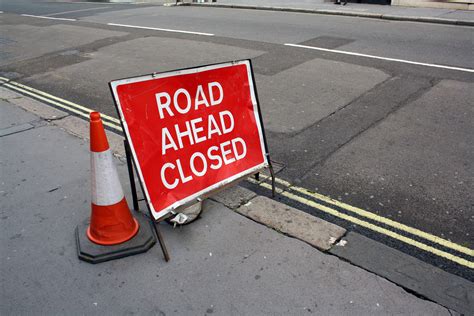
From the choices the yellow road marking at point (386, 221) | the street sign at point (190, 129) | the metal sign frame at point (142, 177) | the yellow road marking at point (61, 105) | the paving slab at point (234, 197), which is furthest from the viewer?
the yellow road marking at point (61, 105)

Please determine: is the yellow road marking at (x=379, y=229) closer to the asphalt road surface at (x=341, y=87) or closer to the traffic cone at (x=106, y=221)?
the asphalt road surface at (x=341, y=87)

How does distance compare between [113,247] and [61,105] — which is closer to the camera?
[113,247]

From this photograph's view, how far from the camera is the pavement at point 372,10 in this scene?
12552 mm

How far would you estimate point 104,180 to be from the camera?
3.10 metres

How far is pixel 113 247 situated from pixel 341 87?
500cm

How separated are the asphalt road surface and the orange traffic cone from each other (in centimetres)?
165

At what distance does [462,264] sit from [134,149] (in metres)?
2.66

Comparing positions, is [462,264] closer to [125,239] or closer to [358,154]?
[358,154]

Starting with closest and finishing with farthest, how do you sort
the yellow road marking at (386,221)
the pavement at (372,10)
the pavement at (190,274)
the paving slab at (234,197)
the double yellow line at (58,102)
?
the pavement at (190,274) < the yellow road marking at (386,221) < the paving slab at (234,197) < the double yellow line at (58,102) < the pavement at (372,10)

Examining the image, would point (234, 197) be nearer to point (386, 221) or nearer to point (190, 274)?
point (190, 274)

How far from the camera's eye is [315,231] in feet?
11.0

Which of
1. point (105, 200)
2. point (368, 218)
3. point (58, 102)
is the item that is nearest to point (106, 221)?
point (105, 200)

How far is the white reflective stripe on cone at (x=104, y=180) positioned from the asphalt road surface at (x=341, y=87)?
5.67 feet

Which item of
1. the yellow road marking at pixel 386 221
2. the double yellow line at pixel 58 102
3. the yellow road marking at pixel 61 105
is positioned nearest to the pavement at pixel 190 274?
the yellow road marking at pixel 386 221
